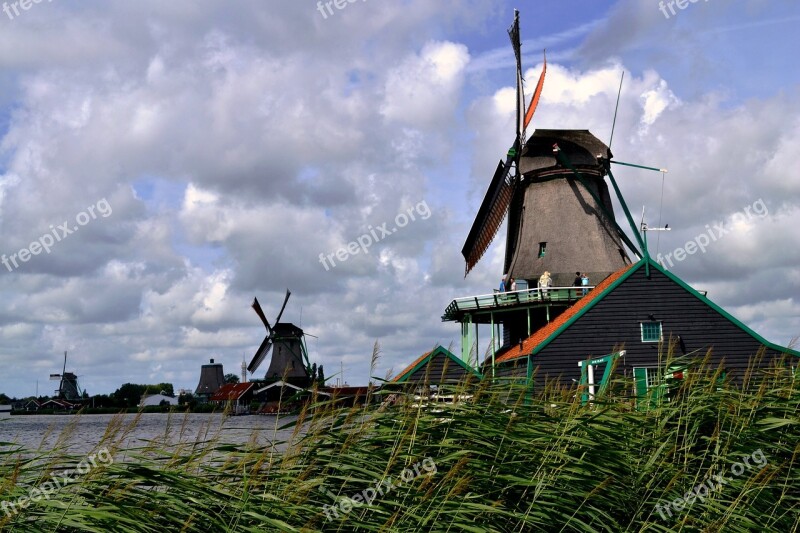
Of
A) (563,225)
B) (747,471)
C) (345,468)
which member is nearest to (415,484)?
(345,468)

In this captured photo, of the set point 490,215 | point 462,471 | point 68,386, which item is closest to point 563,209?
point 490,215

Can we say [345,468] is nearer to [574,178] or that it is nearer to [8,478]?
[8,478]

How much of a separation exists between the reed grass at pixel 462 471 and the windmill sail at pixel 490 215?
27.2m

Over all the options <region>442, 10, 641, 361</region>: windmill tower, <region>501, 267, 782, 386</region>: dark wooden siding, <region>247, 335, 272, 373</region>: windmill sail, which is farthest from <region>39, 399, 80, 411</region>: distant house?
<region>501, 267, 782, 386</region>: dark wooden siding

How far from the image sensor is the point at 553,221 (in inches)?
1270

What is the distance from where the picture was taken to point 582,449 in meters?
6.34

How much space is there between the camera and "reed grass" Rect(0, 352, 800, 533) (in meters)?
5.02

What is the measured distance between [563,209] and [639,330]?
9114 millimetres

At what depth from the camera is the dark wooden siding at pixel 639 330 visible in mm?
24000

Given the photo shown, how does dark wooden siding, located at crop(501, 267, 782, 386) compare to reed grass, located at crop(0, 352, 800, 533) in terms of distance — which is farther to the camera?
dark wooden siding, located at crop(501, 267, 782, 386)

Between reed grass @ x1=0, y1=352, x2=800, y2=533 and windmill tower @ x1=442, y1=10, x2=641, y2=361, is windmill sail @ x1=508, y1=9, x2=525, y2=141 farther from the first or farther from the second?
reed grass @ x1=0, y1=352, x2=800, y2=533

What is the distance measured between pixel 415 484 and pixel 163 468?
5.54 feet

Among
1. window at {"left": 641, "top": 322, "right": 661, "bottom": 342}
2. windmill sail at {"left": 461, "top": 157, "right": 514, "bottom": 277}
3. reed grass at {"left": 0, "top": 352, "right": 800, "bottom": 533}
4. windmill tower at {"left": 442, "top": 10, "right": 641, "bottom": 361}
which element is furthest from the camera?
windmill sail at {"left": 461, "top": 157, "right": 514, "bottom": 277}

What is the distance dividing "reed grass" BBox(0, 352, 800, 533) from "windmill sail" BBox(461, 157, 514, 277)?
27188 mm
